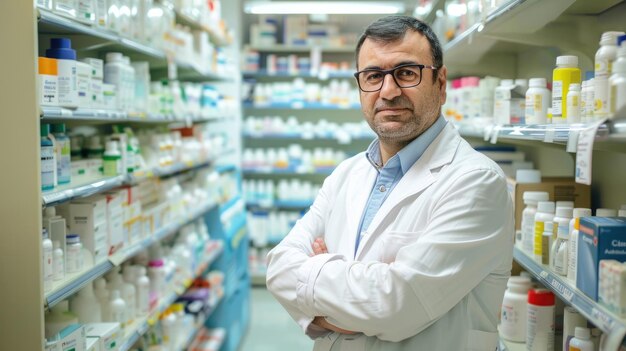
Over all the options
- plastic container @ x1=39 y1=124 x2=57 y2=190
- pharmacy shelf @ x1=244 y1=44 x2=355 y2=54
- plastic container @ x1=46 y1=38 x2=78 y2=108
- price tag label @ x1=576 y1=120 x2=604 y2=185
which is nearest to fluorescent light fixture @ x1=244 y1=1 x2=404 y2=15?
pharmacy shelf @ x1=244 y1=44 x2=355 y2=54

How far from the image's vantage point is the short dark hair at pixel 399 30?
203 cm

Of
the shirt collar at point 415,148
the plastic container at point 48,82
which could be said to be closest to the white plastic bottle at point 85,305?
the plastic container at point 48,82

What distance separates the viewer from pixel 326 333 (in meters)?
2.02

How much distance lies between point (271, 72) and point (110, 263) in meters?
5.05

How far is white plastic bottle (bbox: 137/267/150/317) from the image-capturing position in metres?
3.23

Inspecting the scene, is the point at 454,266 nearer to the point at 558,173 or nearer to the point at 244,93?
the point at 558,173

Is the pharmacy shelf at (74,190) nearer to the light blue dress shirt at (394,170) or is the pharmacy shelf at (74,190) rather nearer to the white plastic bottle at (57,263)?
the white plastic bottle at (57,263)

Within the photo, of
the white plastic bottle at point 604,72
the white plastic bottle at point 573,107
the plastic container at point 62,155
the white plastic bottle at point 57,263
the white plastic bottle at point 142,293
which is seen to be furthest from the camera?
the white plastic bottle at point 142,293

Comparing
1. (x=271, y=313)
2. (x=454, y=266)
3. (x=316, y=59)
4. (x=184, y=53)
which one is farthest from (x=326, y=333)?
(x=316, y=59)

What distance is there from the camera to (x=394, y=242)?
76.5 inches

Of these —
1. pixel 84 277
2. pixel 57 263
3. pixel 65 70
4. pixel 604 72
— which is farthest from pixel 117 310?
pixel 604 72

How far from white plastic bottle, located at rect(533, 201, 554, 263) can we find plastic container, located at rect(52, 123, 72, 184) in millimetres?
1806

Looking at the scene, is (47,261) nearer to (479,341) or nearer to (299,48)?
(479,341)

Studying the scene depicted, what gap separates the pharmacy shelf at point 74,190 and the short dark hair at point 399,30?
120cm
